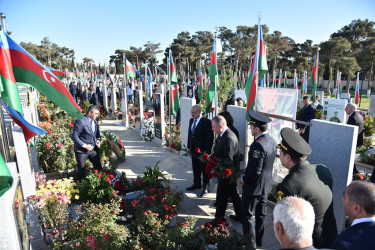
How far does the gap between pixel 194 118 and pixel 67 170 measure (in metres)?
3.59

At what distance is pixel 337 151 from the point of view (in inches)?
147

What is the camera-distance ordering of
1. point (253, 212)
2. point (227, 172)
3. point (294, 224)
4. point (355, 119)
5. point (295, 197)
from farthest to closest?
1. point (355, 119)
2. point (227, 172)
3. point (253, 212)
4. point (295, 197)
5. point (294, 224)

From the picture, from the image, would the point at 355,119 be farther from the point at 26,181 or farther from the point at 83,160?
the point at 26,181

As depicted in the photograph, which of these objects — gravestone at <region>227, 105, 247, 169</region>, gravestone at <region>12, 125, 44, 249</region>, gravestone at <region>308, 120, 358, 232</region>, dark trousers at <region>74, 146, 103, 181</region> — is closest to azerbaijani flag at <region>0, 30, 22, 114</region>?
gravestone at <region>12, 125, 44, 249</region>

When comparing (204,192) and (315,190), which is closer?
(315,190)

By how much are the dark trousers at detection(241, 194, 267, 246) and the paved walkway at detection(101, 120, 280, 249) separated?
1.49ft

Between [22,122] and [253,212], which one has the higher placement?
[22,122]

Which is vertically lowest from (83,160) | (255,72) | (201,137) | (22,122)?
(83,160)

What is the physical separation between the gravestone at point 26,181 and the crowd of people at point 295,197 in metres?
2.93

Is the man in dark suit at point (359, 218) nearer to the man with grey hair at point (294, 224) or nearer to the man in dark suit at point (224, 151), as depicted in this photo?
the man with grey hair at point (294, 224)

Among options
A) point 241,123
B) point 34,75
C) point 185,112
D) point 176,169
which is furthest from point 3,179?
point 185,112

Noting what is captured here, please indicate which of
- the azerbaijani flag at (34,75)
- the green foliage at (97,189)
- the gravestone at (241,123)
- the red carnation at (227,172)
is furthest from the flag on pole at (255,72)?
the azerbaijani flag at (34,75)

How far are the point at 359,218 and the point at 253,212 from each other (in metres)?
1.91

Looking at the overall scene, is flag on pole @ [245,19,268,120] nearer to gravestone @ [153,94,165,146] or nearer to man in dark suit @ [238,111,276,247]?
man in dark suit @ [238,111,276,247]
